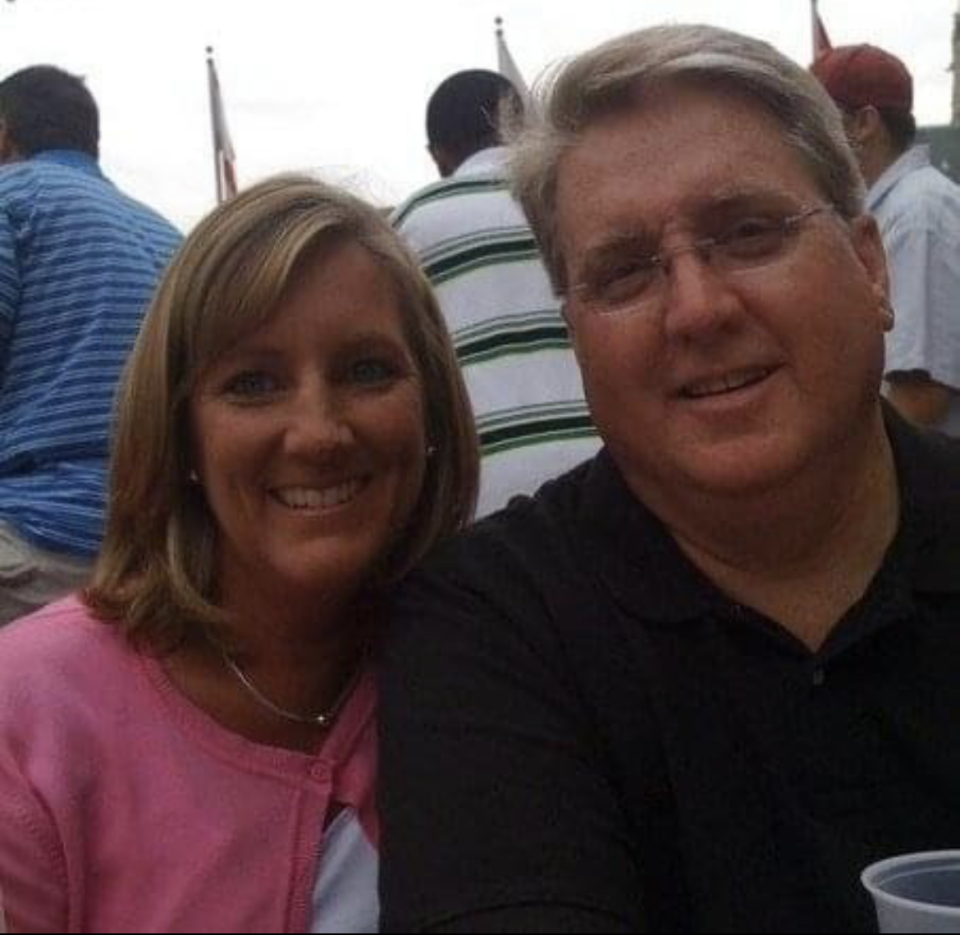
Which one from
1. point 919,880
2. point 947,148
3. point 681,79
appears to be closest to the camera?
point 919,880

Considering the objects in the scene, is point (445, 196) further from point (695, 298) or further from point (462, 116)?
point (695, 298)

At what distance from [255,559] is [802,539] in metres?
0.66

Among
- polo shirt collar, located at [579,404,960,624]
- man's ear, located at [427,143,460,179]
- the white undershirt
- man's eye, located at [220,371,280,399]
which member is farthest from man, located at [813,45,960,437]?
the white undershirt

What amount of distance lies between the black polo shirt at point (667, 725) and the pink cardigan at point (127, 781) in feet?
0.38

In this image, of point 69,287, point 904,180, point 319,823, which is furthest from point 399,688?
point 904,180

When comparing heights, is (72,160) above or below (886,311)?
above

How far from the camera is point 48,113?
3.90 metres

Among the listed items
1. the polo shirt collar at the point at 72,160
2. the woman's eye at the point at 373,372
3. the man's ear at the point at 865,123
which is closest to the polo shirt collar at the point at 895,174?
the man's ear at the point at 865,123

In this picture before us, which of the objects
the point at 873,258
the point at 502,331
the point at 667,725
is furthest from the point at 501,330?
the point at 667,725

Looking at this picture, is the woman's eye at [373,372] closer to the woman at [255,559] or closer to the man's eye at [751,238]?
the woman at [255,559]

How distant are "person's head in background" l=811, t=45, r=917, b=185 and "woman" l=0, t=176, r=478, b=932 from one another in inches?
100

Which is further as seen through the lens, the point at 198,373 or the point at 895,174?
the point at 895,174

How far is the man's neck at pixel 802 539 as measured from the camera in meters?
1.75

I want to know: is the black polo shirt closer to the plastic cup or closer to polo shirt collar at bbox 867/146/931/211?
the plastic cup
